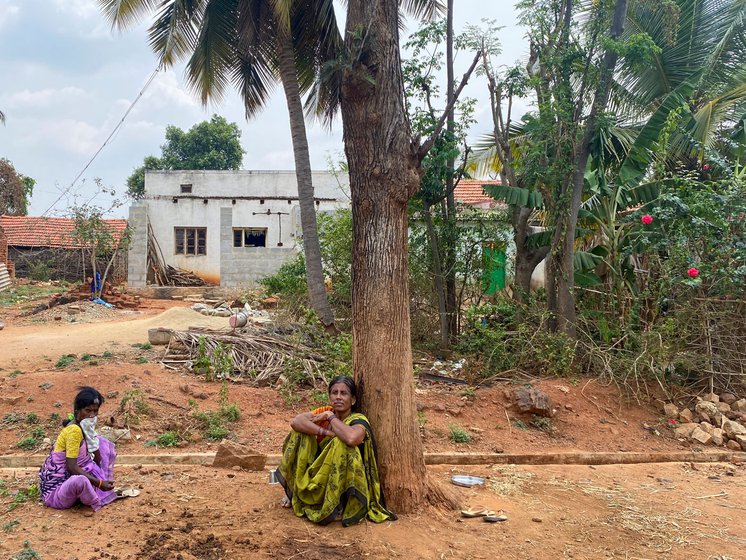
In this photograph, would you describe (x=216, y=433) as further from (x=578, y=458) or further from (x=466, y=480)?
(x=578, y=458)

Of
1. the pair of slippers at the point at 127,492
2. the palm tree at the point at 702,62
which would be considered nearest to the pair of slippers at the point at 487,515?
the pair of slippers at the point at 127,492

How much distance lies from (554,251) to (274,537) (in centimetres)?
626

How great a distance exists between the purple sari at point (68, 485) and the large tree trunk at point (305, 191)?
518cm

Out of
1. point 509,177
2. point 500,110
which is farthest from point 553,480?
point 500,110

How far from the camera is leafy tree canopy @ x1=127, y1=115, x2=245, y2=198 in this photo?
30938mm

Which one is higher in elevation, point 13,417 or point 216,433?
point 13,417

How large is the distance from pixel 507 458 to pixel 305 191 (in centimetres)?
562

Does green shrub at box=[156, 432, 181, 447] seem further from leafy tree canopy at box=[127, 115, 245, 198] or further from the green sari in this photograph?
leafy tree canopy at box=[127, 115, 245, 198]

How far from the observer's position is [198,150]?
31.2m

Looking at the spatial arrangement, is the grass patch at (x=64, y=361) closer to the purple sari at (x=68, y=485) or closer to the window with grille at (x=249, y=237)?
the purple sari at (x=68, y=485)

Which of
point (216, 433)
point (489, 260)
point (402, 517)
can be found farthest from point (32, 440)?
point (489, 260)

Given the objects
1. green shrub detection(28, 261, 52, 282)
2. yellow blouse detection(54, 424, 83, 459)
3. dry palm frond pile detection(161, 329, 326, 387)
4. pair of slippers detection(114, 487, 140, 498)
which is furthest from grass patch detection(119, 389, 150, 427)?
green shrub detection(28, 261, 52, 282)

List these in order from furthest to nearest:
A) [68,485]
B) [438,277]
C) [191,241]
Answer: [191,241] < [438,277] < [68,485]

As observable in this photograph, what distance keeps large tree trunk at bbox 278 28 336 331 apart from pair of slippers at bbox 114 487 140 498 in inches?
190
